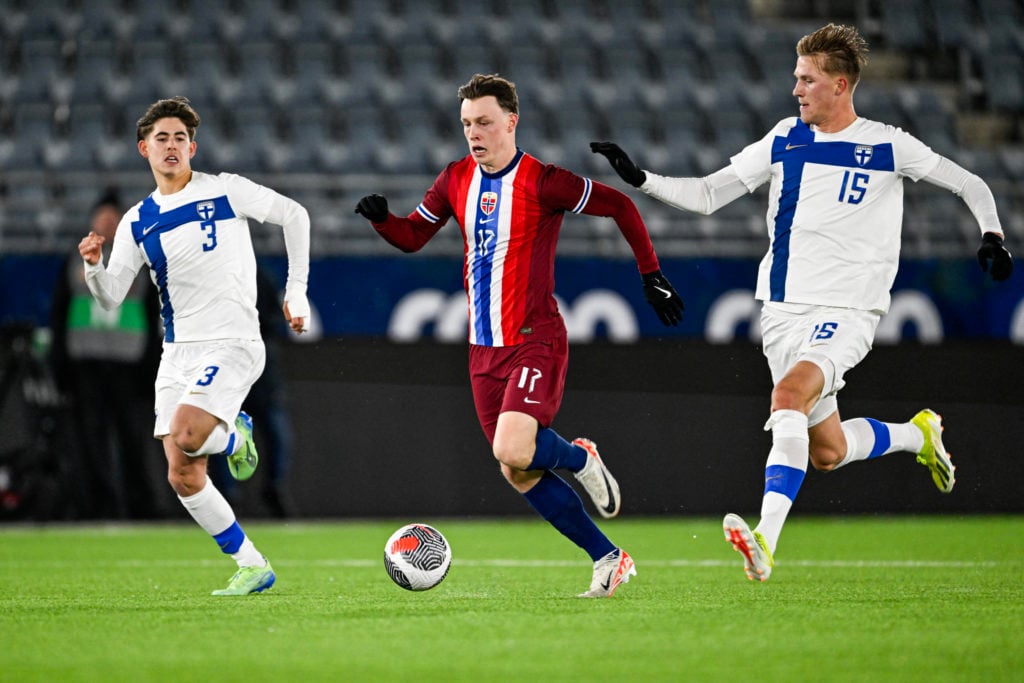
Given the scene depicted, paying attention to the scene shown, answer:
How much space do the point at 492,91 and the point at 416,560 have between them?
1.89 m

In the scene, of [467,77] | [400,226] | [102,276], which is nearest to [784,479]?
[400,226]

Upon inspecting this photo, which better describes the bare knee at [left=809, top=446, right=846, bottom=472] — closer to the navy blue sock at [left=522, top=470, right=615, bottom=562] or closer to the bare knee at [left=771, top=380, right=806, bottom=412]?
the bare knee at [left=771, top=380, right=806, bottom=412]

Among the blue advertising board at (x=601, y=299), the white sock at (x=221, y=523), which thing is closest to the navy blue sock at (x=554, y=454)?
the white sock at (x=221, y=523)

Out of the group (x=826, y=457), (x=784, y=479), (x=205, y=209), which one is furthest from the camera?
(x=205, y=209)

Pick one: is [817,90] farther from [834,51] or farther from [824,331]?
[824,331]

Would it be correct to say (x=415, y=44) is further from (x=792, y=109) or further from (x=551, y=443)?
(x=551, y=443)

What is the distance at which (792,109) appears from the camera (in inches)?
581

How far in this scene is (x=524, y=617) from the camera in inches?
198

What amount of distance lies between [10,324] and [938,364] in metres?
6.74

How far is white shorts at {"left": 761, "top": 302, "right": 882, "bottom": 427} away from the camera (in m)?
5.93

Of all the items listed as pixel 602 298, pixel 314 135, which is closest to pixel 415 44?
pixel 314 135

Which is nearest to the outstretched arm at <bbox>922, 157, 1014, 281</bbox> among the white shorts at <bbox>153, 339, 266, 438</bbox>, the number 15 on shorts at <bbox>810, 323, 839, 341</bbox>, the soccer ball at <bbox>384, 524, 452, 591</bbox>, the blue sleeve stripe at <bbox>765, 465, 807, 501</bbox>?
the number 15 on shorts at <bbox>810, 323, 839, 341</bbox>

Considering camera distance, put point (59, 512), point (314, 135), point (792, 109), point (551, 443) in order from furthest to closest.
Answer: point (792, 109) → point (314, 135) → point (59, 512) → point (551, 443)

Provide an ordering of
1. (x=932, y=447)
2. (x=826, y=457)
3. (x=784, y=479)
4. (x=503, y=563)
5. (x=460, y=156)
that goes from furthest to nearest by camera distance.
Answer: (x=460, y=156) < (x=503, y=563) < (x=932, y=447) < (x=826, y=457) < (x=784, y=479)
